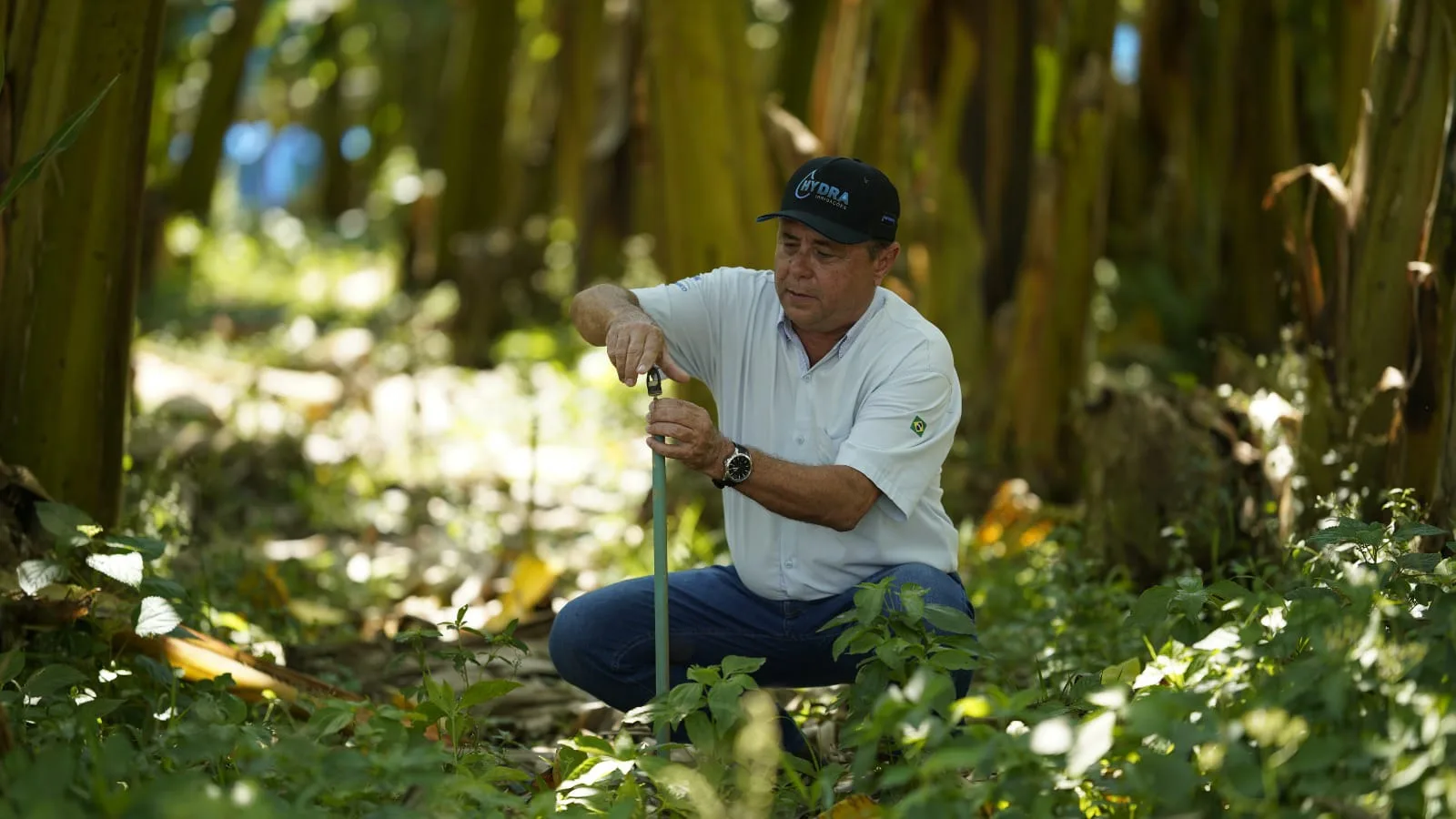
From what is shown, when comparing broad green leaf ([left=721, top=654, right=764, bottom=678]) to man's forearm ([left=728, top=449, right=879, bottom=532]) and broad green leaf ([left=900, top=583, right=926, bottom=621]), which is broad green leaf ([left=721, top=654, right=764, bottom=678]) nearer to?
broad green leaf ([left=900, top=583, right=926, bottom=621])

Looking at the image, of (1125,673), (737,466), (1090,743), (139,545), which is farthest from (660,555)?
(1090,743)

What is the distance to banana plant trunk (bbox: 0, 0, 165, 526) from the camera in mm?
4637

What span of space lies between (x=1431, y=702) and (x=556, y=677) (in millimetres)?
3128

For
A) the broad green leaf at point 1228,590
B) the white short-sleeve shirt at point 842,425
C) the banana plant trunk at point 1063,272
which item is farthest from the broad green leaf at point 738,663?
the banana plant trunk at point 1063,272

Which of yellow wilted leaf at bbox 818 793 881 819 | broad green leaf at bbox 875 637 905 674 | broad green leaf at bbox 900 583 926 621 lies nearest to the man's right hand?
broad green leaf at bbox 900 583 926 621

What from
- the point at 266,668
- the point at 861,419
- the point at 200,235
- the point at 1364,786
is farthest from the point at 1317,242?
the point at 200,235

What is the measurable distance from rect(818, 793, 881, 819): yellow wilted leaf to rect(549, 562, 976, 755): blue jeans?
700 millimetres

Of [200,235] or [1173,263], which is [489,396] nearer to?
[1173,263]

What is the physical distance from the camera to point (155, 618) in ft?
12.4

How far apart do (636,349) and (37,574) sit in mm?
1613

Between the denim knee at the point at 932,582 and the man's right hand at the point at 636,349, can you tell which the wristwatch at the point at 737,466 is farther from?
the denim knee at the point at 932,582

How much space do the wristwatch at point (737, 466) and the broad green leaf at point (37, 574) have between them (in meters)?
1.72

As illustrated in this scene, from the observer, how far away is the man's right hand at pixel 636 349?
4.00 meters

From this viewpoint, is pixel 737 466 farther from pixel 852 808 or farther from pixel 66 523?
pixel 66 523
